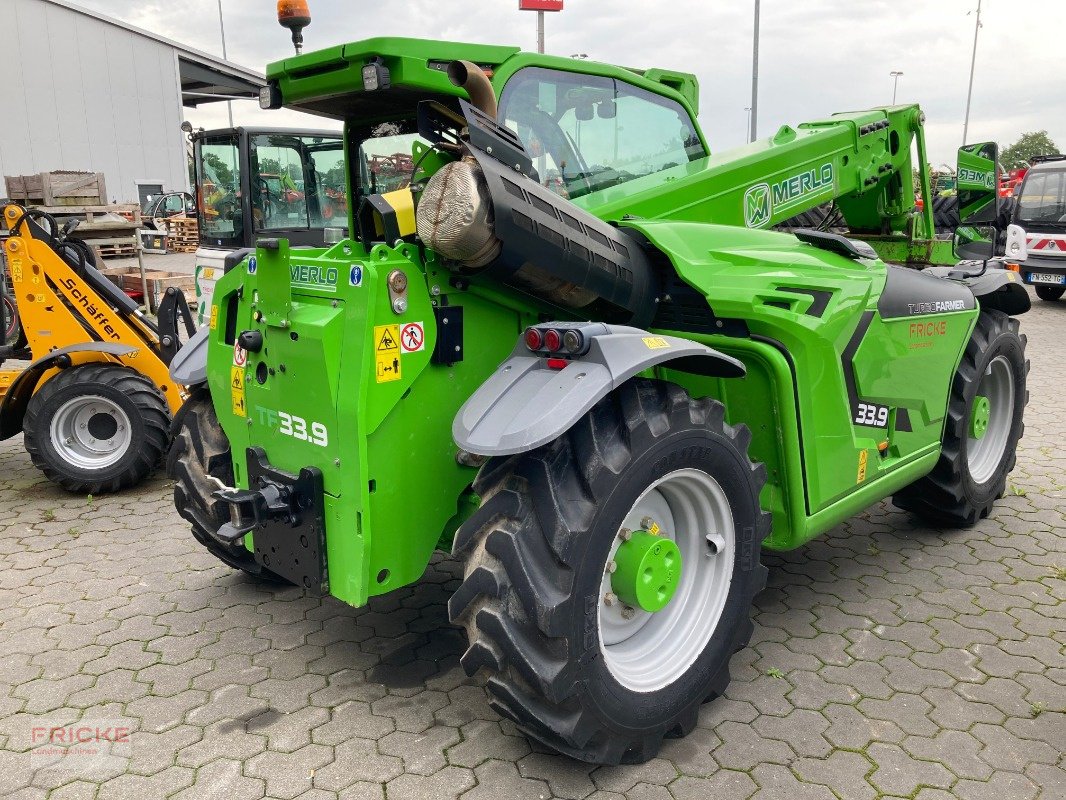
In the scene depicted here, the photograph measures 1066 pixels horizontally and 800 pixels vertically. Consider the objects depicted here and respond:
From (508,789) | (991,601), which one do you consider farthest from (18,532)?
(991,601)

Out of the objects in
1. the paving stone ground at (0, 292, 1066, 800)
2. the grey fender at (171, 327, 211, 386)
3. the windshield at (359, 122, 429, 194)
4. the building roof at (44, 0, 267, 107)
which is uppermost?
the building roof at (44, 0, 267, 107)

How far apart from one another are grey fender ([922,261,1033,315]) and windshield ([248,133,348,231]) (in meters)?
6.15

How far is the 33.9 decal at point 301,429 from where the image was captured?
2.81m

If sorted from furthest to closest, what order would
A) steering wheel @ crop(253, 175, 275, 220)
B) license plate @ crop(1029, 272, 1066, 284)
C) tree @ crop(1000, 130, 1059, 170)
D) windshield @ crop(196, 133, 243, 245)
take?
tree @ crop(1000, 130, 1059, 170) → license plate @ crop(1029, 272, 1066, 284) → windshield @ crop(196, 133, 243, 245) → steering wheel @ crop(253, 175, 275, 220)

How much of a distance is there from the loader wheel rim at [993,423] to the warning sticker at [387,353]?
141 inches

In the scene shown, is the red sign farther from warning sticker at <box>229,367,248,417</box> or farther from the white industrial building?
the white industrial building

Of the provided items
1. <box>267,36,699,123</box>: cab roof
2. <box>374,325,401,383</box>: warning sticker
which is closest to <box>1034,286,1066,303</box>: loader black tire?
<box>267,36,699,123</box>: cab roof

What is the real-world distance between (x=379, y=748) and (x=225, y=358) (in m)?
1.58

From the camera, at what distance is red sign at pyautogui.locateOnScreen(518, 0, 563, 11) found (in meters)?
10.3

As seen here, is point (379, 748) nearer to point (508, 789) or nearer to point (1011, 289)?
point (508, 789)

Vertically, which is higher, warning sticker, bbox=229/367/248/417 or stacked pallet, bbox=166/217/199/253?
stacked pallet, bbox=166/217/199/253

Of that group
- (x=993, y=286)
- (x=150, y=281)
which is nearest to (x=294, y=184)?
(x=150, y=281)

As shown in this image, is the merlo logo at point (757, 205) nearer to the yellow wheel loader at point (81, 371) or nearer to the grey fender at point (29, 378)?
the yellow wheel loader at point (81, 371)

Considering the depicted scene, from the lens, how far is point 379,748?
9.41 feet
